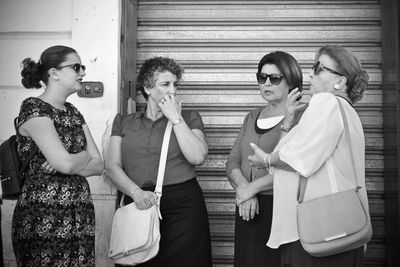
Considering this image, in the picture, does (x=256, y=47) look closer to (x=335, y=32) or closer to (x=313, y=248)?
(x=335, y=32)

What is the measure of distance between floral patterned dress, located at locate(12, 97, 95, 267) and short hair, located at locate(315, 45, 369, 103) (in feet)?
5.73

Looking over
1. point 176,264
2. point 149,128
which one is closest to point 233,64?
point 149,128

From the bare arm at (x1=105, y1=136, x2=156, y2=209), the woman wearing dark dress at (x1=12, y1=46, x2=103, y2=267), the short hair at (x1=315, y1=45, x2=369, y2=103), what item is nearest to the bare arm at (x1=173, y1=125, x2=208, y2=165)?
the bare arm at (x1=105, y1=136, x2=156, y2=209)

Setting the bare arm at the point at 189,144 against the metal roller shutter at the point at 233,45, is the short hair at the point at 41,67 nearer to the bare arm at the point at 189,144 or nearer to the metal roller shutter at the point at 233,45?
the bare arm at the point at 189,144

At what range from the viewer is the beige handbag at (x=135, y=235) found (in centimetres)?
380

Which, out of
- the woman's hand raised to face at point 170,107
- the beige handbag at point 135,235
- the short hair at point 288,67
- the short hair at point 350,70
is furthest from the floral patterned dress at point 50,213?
the short hair at point 350,70

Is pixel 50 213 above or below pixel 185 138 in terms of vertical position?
below

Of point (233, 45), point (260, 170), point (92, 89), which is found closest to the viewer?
point (260, 170)

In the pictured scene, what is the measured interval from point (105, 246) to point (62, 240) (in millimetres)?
1238

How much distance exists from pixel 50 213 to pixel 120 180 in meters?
0.60

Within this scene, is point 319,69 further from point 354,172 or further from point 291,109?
point 354,172

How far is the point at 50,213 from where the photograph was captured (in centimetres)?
358

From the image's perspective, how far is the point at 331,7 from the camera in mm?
5246

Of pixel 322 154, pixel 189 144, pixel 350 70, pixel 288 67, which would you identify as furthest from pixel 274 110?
pixel 322 154
